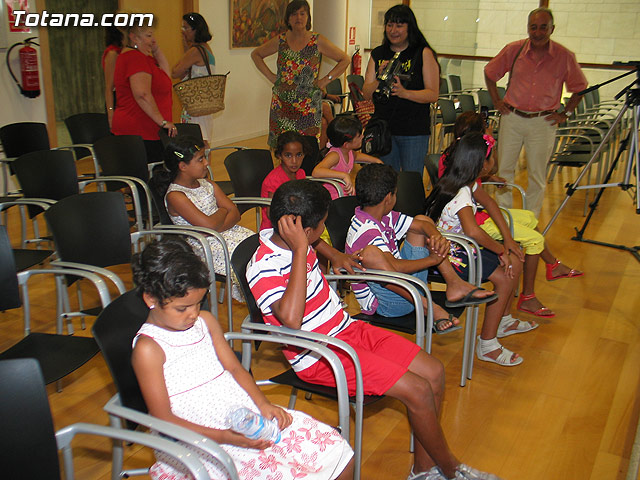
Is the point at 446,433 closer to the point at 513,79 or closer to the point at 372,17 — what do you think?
the point at 513,79

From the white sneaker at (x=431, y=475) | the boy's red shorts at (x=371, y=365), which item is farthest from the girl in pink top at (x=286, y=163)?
the white sneaker at (x=431, y=475)

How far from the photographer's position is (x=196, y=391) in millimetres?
1565

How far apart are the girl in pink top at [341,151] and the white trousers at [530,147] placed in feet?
5.06

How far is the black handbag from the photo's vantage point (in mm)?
3730

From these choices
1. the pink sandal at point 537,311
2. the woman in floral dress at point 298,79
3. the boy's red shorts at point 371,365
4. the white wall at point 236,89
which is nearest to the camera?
the boy's red shorts at point 371,365

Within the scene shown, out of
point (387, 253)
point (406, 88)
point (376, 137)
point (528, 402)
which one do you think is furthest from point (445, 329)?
point (406, 88)

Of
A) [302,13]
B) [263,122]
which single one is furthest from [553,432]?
[263,122]

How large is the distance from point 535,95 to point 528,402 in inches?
107

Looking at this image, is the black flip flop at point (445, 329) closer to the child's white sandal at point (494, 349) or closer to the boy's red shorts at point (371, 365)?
the boy's red shorts at point (371, 365)

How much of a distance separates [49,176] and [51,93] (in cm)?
297

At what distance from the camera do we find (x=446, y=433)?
2.35 m

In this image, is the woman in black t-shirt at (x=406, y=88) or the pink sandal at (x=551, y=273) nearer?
the woman in black t-shirt at (x=406, y=88)

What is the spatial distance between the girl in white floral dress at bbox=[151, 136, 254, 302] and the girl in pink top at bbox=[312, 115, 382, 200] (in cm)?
69

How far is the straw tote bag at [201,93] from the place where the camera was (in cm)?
423
